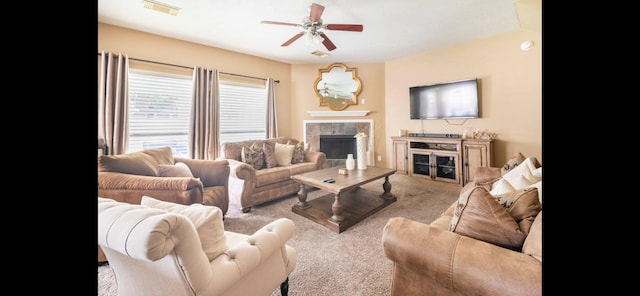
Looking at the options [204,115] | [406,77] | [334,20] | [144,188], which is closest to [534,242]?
[144,188]

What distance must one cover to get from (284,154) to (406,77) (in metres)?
2.78

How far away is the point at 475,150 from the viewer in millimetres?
3750

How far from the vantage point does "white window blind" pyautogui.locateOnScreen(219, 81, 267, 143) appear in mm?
4332

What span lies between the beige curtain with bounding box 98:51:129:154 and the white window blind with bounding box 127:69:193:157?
155mm

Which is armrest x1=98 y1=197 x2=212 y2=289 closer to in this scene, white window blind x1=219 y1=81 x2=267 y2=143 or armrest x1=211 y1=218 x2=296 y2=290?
armrest x1=211 y1=218 x2=296 y2=290

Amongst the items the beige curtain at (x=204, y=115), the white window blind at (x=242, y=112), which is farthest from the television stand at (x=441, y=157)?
the beige curtain at (x=204, y=115)

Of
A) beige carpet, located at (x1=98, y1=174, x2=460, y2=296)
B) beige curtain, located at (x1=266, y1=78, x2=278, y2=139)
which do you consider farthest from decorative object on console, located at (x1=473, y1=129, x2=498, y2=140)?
beige curtain, located at (x1=266, y1=78, x2=278, y2=139)

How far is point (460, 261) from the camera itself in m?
1.04

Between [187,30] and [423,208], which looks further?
[187,30]

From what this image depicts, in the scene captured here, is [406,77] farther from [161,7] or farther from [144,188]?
[144,188]

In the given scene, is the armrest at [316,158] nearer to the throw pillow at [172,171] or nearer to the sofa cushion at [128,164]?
the throw pillow at [172,171]
